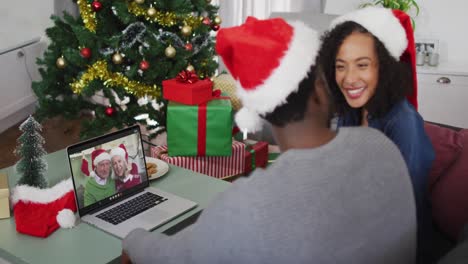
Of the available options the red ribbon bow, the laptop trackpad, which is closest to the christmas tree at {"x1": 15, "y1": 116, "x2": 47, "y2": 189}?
the laptop trackpad

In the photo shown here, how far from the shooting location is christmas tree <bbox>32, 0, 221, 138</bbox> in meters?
2.71

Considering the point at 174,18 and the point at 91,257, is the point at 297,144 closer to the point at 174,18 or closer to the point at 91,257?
the point at 91,257

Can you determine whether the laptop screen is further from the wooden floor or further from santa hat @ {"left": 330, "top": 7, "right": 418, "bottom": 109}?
the wooden floor

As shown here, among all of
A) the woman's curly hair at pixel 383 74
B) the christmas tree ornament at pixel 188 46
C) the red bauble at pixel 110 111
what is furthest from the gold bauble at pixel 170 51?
the woman's curly hair at pixel 383 74

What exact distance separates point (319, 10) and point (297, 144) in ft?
10.1

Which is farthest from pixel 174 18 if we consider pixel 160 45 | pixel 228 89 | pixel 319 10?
pixel 319 10

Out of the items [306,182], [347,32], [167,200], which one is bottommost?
[167,200]

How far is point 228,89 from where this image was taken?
9.80 feet

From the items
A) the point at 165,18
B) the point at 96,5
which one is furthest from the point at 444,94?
the point at 96,5

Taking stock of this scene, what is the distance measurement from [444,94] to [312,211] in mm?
2880

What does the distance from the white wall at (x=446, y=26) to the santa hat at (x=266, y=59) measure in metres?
2.69

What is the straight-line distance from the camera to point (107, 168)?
1579 mm

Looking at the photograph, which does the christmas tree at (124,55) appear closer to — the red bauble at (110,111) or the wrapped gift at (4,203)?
the red bauble at (110,111)

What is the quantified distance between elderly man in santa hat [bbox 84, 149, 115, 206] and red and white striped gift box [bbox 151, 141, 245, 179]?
923mm
